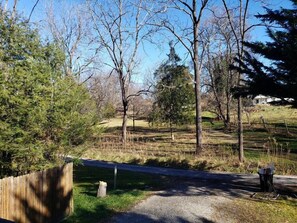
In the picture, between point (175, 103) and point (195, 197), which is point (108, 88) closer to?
point (175, 103)

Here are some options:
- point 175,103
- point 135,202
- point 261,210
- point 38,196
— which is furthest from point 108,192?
point 175,103

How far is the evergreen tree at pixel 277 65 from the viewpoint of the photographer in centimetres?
788

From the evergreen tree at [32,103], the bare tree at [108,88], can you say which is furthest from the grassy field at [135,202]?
the bare tree at [108,88]

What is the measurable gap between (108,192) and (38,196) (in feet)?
12.8

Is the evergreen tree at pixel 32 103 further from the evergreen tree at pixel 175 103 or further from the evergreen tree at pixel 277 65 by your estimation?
the evergreen tree at pixel 175 103

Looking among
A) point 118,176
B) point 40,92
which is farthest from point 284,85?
point 118,176

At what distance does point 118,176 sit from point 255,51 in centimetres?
844

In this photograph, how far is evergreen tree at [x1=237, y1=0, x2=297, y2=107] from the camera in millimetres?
7878

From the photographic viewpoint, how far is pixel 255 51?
29.3 ft

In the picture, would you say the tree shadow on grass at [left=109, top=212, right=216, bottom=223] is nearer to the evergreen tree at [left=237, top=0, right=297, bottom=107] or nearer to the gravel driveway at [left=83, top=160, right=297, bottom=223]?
the gravel driveway at [left=83, top=160, right=297, bottom=223]

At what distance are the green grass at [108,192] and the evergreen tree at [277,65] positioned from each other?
16.2 feet

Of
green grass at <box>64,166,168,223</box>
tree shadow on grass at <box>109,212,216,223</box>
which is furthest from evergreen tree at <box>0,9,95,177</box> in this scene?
tree shadow on grass at <box>109,212,216,223</box>

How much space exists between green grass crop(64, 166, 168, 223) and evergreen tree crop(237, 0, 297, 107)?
493cm

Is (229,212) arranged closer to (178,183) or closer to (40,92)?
(178,183)
